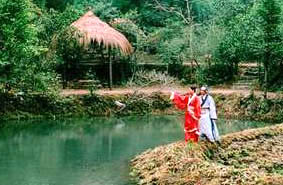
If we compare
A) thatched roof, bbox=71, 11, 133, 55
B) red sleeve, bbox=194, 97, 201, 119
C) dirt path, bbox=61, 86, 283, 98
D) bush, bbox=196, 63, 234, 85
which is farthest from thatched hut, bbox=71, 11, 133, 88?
red sleeve, bbox=194, 97, 201, 119

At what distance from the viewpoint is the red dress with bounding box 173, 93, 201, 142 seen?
1362 cm

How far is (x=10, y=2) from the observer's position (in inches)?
870

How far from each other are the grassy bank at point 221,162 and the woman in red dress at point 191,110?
0.30 metres

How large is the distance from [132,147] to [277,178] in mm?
7854

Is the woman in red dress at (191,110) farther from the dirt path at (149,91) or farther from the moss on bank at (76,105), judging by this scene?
the dirt path at (149,91)

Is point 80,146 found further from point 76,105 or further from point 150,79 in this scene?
point 150,79

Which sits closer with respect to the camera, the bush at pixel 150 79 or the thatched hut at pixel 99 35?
the thatched hut at pixel 99 35

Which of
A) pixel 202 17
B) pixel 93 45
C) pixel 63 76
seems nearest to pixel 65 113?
pixel 63 76

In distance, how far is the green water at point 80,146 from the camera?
1363 centimetres

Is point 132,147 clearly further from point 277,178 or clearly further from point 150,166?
point 277,178

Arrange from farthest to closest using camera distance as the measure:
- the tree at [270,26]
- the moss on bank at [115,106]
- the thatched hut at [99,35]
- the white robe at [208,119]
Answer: the thatched hut at [99,35]
the tree at [270,26]
the moss on bank at [115,106]
the white robe at [208,119]

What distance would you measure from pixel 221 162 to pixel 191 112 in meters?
1.32

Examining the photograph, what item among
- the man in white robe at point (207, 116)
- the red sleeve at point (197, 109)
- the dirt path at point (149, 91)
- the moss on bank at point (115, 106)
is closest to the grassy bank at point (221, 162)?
the man in white robe at point (207, 116)

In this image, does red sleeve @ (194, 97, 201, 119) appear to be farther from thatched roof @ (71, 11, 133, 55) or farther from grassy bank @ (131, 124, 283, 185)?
thatched roof @ (71, 11, 133, 55)
